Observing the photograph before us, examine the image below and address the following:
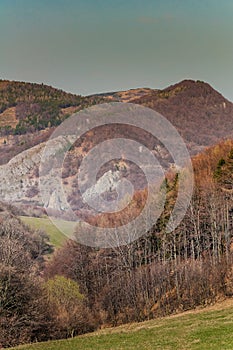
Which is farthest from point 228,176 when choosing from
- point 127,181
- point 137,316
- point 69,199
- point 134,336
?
point 69,199

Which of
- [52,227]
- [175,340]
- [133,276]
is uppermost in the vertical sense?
[175,340]

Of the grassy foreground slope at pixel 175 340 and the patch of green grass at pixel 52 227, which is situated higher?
the grassy foreground slope at pixel 175 340

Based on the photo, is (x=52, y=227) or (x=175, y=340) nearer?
(x=175, y=340)

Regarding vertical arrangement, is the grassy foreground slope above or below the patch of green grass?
above

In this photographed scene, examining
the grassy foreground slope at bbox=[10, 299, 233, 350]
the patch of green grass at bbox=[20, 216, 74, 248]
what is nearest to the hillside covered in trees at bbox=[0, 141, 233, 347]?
the grassy foreground slope at bbox=[10, 299, 233, 350]

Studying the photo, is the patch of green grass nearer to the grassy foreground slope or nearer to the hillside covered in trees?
the hillside covered in trees

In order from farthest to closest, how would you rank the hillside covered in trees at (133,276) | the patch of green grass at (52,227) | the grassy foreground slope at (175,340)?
the patch of green grass at (52,227) < the hillside covered in trees at (133,276) < the grassy foreground slope at (175,340)

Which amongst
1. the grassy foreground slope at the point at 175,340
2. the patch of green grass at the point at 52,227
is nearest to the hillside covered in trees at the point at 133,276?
the grassy foreground slope at the point at 175,340

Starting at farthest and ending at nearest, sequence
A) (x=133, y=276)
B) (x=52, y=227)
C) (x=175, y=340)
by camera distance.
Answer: (x=52, y=227), (x=133, y=276), (x=175, y=340)

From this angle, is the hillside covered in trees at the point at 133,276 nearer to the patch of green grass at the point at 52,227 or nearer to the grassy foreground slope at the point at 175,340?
the grassy foreground slope at the point at 175,340

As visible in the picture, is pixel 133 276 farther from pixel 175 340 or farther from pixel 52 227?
pixel 52 227

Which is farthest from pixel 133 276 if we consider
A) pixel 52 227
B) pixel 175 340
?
pixel 52 227
